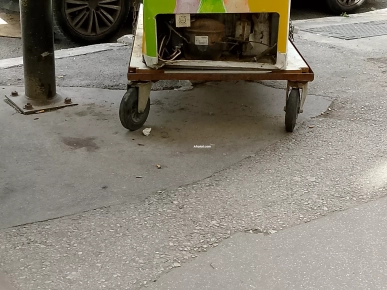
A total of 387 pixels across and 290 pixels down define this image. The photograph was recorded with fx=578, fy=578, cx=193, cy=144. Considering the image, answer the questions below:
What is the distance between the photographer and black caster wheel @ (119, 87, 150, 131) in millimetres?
3924

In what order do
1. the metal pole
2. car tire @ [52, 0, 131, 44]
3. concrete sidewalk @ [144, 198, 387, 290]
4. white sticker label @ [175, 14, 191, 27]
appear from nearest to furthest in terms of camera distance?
concrete sidewalk @ [144, 198, 387, 290]
white sticker label @ [175, 14, 191, 27]
the metal pole
car tire @ [52, 0, 131, 44]

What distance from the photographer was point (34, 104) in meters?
4.43

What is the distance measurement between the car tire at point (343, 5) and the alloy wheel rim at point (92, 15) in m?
3.42

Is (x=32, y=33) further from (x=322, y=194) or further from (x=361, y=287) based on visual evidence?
(x=361, y=287)

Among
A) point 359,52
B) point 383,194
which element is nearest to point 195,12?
point 383,194

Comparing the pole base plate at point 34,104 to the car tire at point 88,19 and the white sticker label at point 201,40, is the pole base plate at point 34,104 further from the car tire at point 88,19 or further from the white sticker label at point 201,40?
the car tire at point 88,19

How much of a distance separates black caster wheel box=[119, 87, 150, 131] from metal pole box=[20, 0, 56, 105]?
0.83 metres

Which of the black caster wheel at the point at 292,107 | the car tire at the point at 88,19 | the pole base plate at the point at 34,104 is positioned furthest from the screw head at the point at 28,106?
the car tire at the point at 88,19

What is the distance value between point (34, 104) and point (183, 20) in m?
1.41

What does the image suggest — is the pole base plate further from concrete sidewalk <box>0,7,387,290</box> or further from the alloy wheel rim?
the alloy wheel rim

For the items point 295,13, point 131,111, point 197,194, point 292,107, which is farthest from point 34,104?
point 295,13

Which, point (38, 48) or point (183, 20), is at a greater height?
point (183, 20)

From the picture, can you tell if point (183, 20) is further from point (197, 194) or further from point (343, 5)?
point (343, 5)

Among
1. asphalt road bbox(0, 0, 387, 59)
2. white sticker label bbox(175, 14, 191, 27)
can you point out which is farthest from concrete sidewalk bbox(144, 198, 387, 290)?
asphalt road bbox(0, 0, 387, 59)
